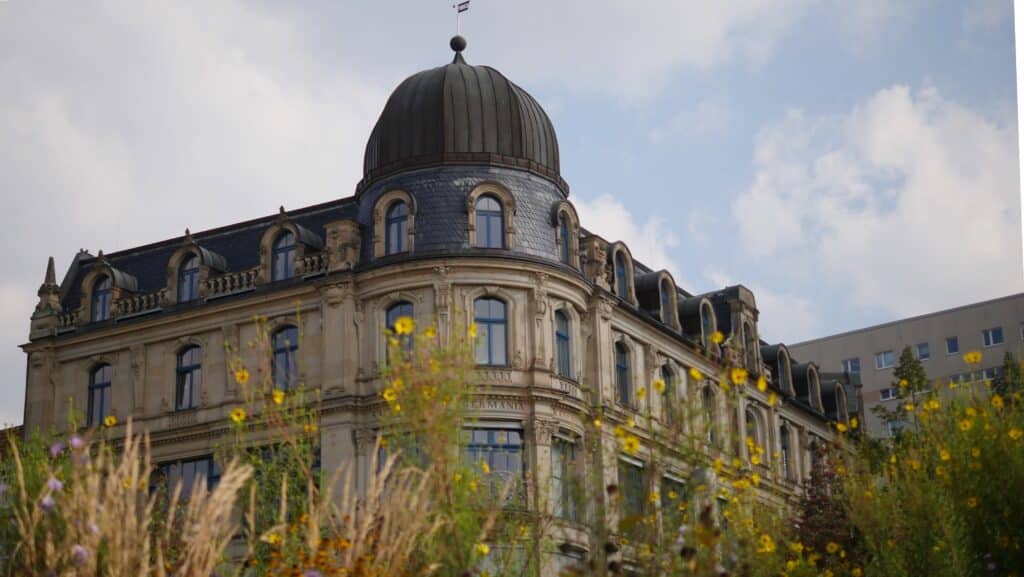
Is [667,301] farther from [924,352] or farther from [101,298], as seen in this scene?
[924,352]

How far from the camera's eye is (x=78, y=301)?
179ft

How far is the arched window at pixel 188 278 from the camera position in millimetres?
51406

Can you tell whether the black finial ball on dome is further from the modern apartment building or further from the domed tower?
the modern apartment building

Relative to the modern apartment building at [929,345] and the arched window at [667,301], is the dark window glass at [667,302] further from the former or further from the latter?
the modern apartment building at [929,345]

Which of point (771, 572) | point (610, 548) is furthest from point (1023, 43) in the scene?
point (610, 548)

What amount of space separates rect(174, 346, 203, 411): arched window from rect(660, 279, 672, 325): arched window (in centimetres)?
1651

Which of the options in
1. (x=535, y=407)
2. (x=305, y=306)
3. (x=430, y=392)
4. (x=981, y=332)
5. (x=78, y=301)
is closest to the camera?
(x=430, y=392)

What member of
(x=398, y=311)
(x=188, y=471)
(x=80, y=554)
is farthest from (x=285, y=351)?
(x=80, y=554)

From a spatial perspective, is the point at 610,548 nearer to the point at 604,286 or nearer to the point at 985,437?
the point at 985,437

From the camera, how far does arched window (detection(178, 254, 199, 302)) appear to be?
51406mm

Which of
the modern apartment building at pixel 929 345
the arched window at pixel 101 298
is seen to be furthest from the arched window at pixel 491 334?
the modern apartment building at pixel 929 345

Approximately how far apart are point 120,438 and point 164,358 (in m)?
2.96

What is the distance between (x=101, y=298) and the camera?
53.7 meters

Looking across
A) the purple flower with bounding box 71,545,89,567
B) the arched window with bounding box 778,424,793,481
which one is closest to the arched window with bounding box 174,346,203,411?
the arched window with bounding box 778,424,793,481
